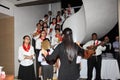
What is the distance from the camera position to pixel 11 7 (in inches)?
293

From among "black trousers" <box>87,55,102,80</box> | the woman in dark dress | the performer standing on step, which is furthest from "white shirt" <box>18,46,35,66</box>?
the woman in dark dress

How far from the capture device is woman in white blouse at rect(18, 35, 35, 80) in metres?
4.71

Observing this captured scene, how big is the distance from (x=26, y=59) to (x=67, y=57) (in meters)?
2.19

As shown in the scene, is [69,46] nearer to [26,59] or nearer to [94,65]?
[26,59]

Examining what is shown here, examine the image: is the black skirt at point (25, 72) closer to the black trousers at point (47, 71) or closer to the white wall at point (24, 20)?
the black trousers at point (47, 71)

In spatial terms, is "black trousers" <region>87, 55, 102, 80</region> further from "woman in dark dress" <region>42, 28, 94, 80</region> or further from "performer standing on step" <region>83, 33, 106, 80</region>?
"woman in dark dress" <region>42, 28, 94, 80</region>

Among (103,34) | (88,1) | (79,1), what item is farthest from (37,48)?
(79,1)

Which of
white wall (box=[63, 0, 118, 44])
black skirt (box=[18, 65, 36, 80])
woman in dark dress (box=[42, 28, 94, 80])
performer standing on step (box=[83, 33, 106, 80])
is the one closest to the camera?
woman in dark dress (box=[42, 28, 94, 80])

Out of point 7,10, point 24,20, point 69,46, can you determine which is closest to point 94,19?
point 24,20

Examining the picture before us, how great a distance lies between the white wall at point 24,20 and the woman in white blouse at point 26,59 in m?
2.64

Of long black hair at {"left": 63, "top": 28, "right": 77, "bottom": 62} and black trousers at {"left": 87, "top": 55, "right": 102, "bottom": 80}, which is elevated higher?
long black hair at {"left": 63, "top": 28, "right": 77, "bottom": 62}

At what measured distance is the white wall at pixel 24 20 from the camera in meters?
7.59

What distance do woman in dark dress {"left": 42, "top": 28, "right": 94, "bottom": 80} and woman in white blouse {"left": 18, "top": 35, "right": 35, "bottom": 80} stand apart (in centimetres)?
204

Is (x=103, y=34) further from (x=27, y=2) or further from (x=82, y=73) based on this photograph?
(x=27, y=2)
